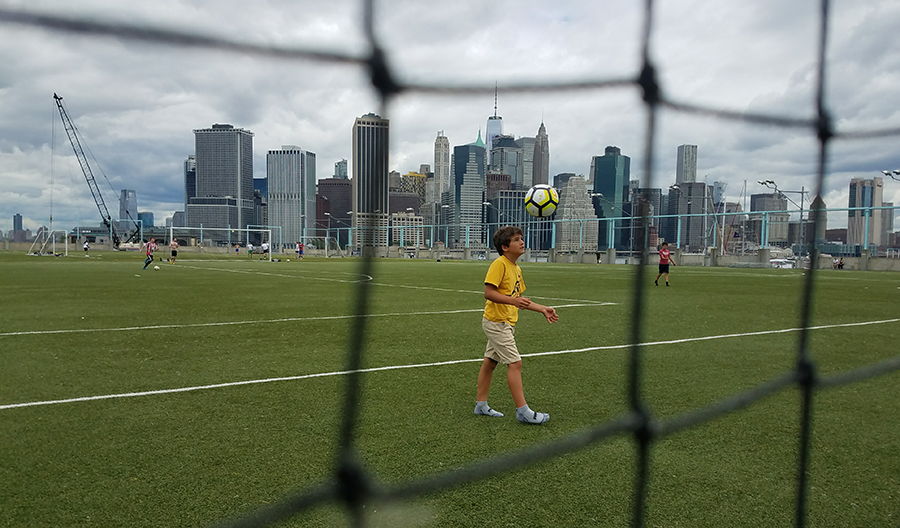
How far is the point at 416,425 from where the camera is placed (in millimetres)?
3252

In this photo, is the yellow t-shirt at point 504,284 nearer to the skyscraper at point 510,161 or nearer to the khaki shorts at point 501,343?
the khaki shorts at point 501,343

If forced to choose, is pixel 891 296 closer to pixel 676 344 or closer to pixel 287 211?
pixel 676 344

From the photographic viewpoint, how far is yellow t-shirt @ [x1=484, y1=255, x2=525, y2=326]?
3465mm

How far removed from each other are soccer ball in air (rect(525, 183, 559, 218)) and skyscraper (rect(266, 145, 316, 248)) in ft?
15.5

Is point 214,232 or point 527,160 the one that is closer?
point 527,160

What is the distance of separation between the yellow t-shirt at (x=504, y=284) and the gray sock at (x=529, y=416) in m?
0.49

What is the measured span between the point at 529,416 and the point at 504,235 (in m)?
1.02

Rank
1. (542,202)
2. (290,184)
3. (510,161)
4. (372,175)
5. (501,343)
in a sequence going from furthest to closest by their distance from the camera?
(542,202), (510,161), (290,184), (501,343), (372,175)

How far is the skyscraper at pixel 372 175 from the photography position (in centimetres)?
179

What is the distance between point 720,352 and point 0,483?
5.20 meters

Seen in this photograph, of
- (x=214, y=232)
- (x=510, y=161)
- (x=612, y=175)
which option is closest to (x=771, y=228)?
(x=214, y=232)

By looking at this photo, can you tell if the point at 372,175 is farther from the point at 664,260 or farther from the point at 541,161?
the point at 664,260

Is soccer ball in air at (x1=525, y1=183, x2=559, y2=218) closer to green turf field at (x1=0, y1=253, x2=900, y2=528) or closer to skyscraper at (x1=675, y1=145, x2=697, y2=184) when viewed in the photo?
green turf field at (x1=0, y1=253, x2=900, y2=528)

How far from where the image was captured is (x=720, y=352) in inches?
216
